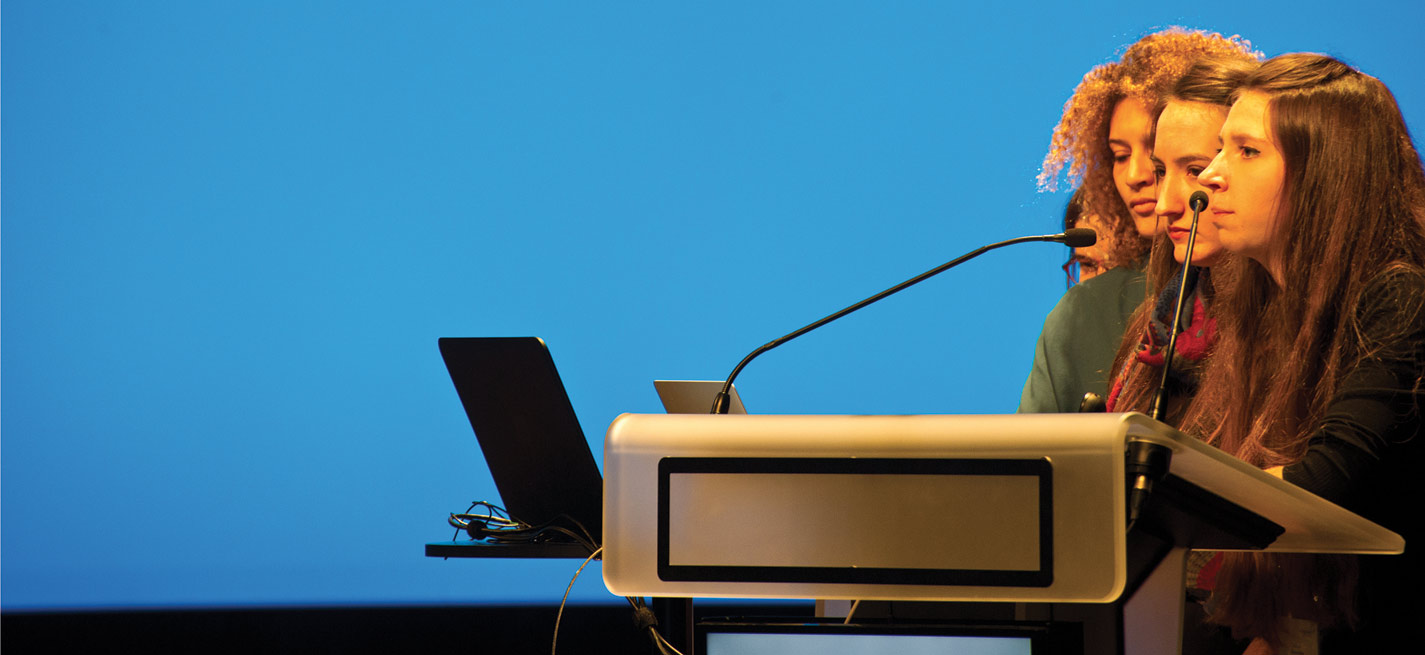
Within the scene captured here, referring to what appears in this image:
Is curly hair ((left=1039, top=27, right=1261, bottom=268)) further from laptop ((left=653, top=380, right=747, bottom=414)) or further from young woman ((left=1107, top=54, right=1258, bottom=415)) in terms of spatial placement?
laptop ((left=653, top=380, right=747, bottom=414))

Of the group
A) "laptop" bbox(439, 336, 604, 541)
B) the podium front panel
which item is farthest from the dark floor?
the podium front panel

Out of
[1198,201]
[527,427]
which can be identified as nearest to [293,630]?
[527,427]

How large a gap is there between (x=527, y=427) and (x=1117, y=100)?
4.37ft

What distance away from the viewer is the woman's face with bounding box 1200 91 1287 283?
4.71 ft

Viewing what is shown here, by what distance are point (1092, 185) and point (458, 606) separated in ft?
5.76

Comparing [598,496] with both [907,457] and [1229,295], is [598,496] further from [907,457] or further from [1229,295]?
[907,457]

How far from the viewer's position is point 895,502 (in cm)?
83

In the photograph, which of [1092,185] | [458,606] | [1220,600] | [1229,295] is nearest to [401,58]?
[458,606]

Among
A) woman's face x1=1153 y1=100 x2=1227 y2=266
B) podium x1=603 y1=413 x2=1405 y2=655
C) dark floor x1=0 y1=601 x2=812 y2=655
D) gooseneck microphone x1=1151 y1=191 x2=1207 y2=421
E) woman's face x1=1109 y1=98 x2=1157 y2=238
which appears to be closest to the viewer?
podium x1=603 y1=413 x2=1405 y2=655

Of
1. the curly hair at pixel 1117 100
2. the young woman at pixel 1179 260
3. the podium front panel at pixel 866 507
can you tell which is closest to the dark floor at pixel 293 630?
the curly hair at pixel 1117 100

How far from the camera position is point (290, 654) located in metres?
2.93

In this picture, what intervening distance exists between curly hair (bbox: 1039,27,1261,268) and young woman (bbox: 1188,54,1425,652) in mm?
843

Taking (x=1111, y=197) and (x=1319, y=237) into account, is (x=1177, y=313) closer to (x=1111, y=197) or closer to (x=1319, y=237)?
(x=1319, y=237)

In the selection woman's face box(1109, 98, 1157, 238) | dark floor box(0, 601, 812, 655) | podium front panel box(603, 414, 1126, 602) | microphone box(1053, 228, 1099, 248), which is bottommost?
dark floor box(0, 601, 812, 655)
